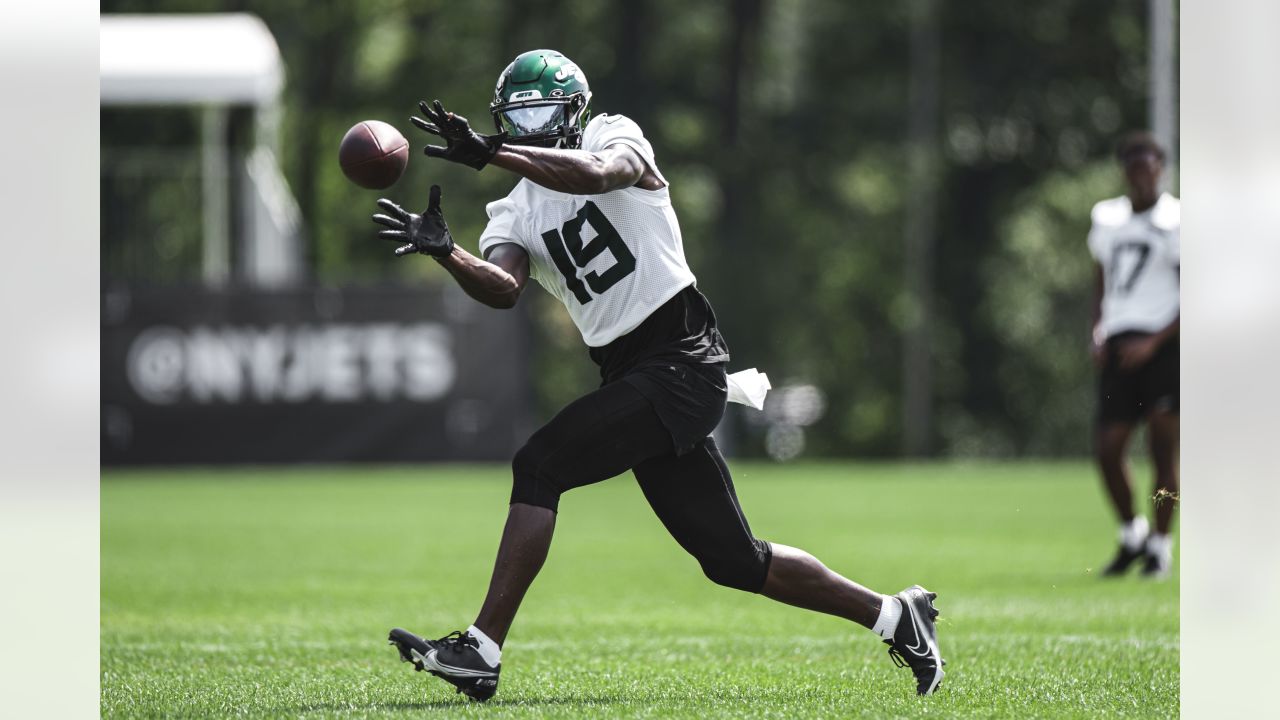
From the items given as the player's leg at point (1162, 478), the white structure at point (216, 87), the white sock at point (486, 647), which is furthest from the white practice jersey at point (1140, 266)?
the white structure at point (216, 87)

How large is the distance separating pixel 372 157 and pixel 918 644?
2211 mm

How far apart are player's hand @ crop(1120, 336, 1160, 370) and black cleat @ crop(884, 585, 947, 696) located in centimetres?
409

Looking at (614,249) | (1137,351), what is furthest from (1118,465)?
(614,249)

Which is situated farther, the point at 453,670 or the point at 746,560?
the point at 746,560

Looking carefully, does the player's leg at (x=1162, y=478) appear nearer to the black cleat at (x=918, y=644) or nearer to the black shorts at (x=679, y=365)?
the black cleat at (x=918, y=644)

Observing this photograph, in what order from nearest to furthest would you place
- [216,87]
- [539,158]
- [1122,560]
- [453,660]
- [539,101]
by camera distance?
[539,158] → [453,660] → [539,101] → [1122,560] → [216,87]

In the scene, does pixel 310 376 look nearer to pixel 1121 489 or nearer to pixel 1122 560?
pixel 1121 489

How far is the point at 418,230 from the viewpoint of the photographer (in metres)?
4.84
